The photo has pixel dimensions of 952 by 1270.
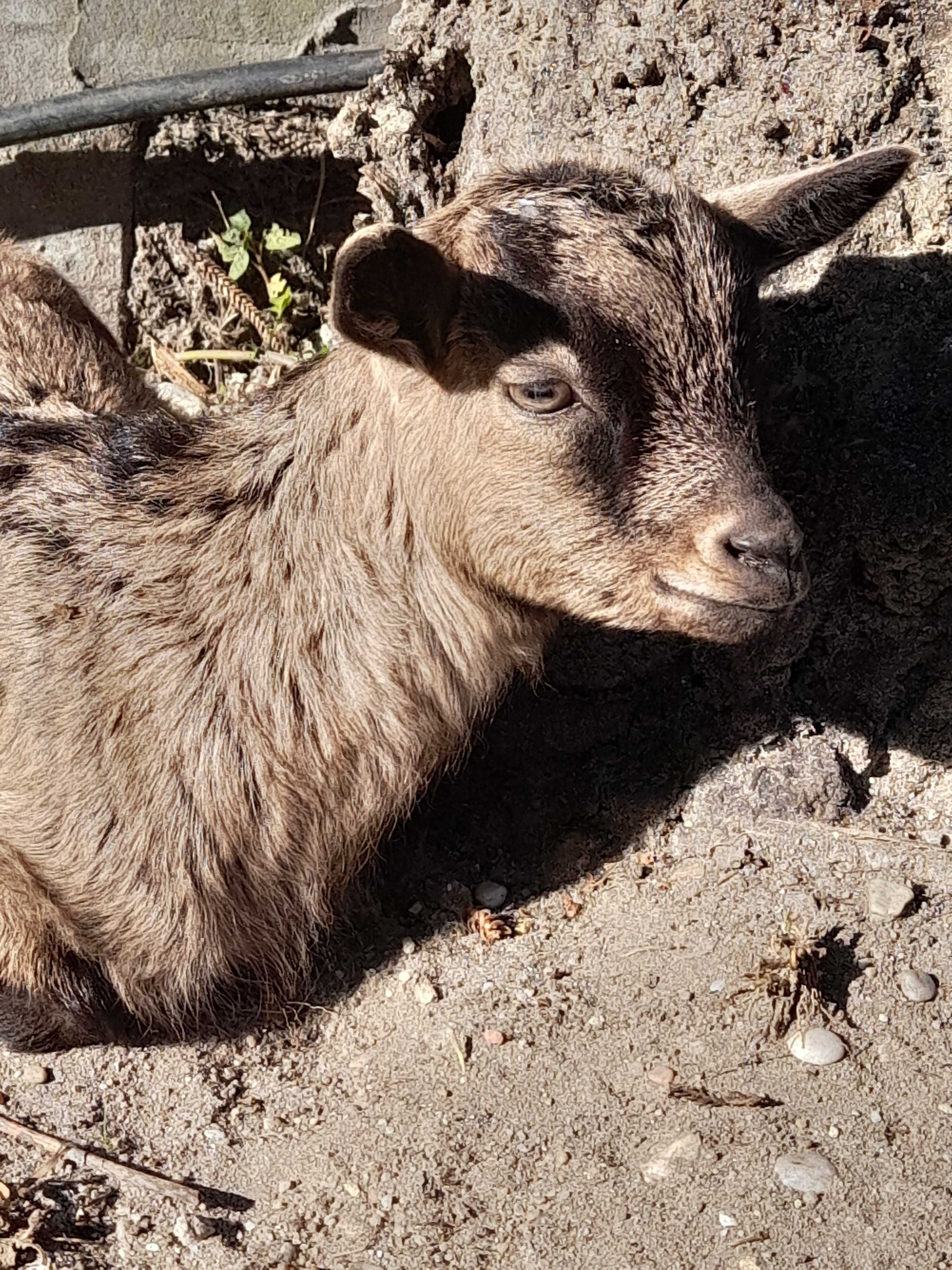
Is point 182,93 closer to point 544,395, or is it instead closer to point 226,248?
point 226,248

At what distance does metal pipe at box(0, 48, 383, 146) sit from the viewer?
4.80 metres

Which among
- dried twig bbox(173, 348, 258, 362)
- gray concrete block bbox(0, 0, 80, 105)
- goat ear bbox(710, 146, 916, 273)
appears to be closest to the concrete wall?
gray concrete block bbox(0, 0, 80, 105)

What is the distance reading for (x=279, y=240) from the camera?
532 centimetres

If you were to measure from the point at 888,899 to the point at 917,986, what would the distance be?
229 mm

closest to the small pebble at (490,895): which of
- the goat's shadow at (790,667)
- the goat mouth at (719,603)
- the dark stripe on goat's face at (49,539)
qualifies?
the goat's shadow at (790,667)

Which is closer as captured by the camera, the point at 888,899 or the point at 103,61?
the point at 888,899

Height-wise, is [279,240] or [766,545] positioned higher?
[279,240]

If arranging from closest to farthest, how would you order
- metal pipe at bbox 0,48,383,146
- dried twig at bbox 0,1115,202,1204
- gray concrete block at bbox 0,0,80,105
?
1. dried twig at bbox 0,1115,202,1204
2. metal pipe at bbox 0,48,383,146
3. gray concrete block at bbox 0,0,80,105

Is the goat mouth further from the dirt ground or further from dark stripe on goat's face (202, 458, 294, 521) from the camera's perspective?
dark stripe on goat's face (202, 458, 294, 521)

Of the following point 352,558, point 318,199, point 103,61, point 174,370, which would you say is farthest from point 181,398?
point 352,558

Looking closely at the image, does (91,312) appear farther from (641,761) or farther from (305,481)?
(641,761)

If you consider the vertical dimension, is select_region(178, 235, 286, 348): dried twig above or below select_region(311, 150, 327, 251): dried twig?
below

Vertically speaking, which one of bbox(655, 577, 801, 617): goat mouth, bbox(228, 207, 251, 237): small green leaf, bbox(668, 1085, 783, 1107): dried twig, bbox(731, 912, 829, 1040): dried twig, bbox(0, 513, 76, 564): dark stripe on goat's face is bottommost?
bbox(668, 1085, 783, 1107): dried twig

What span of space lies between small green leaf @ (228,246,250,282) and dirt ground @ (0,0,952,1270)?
1296mm
